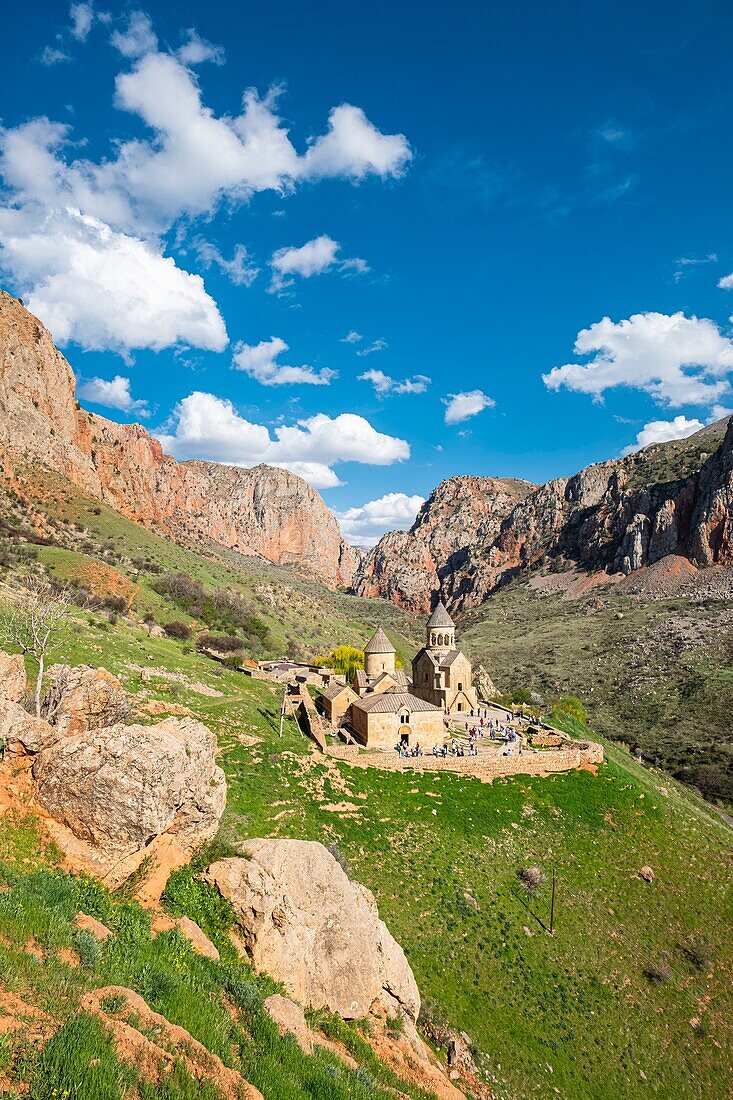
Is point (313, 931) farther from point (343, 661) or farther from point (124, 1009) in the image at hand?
point (343, 661)

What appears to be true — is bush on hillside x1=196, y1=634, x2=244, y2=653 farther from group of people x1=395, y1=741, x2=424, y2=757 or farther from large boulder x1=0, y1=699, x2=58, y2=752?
large boulder x1=0, y1=699, x2=58, y2=752

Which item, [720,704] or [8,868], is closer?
[8,868]

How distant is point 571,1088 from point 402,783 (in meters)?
13.0

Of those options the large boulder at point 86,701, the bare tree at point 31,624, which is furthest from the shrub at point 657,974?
the bare tree at point 31,624

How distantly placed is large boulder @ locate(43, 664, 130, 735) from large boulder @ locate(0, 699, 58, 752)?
15.6ft

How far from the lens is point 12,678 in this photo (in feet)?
52.7

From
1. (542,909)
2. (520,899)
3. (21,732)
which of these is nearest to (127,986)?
(21,732)

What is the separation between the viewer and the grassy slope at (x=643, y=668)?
52844 mm

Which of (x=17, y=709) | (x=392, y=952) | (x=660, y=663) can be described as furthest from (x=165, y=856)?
(x=660, y=663)

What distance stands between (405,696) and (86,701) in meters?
21.2

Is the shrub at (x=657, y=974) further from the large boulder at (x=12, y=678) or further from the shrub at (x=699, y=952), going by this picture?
the large boulder at (x=12, y=678)

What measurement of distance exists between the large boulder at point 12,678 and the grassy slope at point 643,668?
5281 centimetres

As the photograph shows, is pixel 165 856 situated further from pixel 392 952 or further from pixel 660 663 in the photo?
pixel 660 663

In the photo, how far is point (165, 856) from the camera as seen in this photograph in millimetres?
10203
